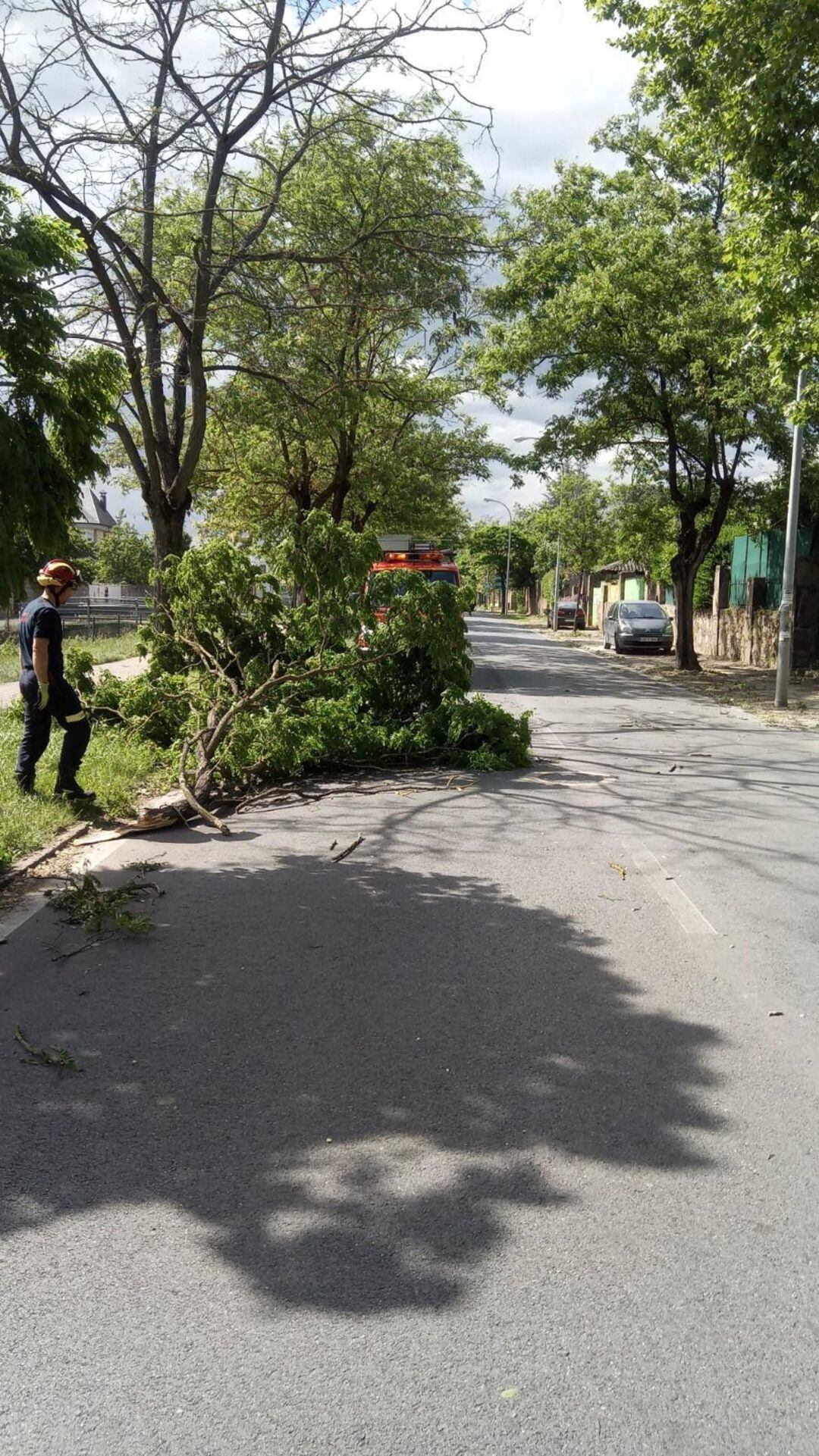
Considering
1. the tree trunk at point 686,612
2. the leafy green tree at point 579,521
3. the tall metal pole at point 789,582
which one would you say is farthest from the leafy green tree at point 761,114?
the leafy green tree at point 579,521

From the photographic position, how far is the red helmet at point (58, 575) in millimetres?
8656

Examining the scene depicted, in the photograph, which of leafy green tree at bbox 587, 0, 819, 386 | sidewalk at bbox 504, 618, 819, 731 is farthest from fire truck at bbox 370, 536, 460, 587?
leafy green tree at bbox 587, 0, 819, 386

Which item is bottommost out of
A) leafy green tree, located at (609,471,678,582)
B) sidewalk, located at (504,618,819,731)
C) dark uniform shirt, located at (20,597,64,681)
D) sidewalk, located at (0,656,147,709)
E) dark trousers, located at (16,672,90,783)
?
sidewalk, located at (504,618,819,731)

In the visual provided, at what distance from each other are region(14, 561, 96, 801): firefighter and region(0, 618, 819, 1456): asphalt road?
7.20 feet

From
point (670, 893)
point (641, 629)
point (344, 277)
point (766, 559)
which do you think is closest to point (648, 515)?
point (766, 559)

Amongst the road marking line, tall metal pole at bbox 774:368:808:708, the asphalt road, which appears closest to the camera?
the asphalt road

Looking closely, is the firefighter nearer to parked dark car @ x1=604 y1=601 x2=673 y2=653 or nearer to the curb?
the curb

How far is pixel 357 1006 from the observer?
5.00 meters

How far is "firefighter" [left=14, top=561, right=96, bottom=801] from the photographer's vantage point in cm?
873

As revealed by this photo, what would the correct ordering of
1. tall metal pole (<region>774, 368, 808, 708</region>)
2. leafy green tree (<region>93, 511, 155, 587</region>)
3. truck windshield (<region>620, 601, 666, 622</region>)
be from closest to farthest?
tall metal pole (<region>774, 368, 808, 708</region>), truck windshield (<region>620, 601, 666, 622</region>), leafy green tree (<region>93, 511, 155, 587</region>)

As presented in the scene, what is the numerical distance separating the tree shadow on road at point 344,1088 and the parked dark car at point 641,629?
2871cm

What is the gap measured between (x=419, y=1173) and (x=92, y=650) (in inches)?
929

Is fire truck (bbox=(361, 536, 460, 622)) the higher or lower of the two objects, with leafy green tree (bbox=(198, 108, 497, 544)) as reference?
lower

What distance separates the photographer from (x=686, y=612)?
1086 inches
